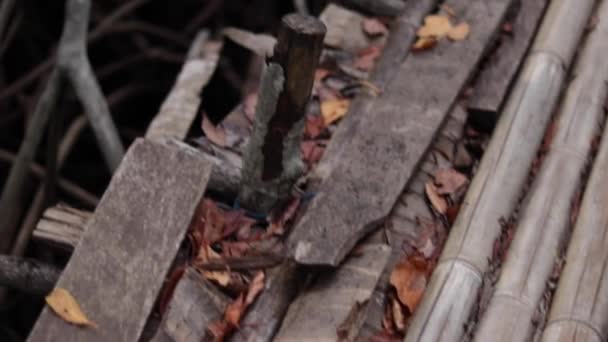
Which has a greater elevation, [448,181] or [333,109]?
[333,109]

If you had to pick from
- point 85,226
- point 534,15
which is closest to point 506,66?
point 534,15

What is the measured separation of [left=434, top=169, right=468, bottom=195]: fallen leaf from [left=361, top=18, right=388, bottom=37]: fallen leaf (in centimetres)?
72

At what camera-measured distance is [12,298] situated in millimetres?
3850

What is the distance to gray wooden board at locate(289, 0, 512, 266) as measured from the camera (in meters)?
2.01

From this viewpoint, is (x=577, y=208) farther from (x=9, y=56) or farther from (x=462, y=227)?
(x=9, y=56)

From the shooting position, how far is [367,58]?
2.76 metres

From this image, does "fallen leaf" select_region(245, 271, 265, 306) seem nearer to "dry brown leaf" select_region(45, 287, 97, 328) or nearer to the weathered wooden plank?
"dry brown leaf" select_region(45, 287, 97, 328)

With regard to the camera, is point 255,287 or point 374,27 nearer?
point 255,287

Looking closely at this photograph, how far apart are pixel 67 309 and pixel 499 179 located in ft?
3.81

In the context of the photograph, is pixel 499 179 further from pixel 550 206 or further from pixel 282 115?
pixel 282 115

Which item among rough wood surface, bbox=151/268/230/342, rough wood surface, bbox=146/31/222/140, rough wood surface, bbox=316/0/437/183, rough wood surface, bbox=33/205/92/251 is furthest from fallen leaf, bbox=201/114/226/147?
rough wood surface, bbox=151/268/230/342

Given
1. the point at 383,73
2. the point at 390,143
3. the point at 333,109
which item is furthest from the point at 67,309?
the point at 383,73

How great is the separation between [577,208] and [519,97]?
383 mm

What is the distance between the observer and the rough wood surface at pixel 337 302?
6.03ft
